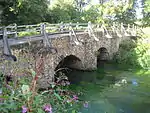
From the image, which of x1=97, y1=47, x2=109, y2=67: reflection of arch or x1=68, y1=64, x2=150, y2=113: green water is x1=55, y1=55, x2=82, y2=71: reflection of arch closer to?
x1=68, y1=64, x2=150, y2=113: green water

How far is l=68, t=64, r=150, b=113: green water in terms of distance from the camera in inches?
435

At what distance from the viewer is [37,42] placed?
11102mm

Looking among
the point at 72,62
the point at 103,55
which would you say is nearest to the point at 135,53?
the point at 103,55

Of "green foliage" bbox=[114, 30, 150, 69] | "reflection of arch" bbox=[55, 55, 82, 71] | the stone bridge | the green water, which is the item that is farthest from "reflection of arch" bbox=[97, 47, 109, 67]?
"reflection of arch" bbox=[55, 55, 82, 71]

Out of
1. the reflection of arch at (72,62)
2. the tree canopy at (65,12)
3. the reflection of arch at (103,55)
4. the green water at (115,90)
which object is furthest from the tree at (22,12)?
the green water at (115,90)

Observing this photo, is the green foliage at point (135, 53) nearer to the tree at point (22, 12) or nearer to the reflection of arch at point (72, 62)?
the reflection of arch at point (72, 62)

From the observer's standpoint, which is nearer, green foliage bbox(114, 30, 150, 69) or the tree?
the tree

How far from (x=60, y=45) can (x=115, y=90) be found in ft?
12.6

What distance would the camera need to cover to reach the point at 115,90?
13.8 meters

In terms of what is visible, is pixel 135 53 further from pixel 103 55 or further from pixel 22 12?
pixel 22 12

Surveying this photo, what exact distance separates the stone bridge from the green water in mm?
1384

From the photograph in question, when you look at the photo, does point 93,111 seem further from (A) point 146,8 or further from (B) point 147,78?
(A) point 146,8

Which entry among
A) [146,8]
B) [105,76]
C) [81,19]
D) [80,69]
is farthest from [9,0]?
[146,8]

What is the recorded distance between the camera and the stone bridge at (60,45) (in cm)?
955
